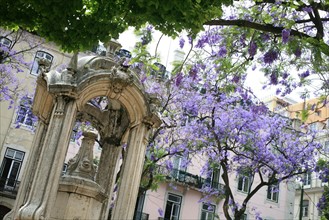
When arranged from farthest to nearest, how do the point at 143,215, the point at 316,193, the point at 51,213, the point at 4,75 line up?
the point at 316,193 < the point at 143,215 < the point at 4,75 < the point at 51,213

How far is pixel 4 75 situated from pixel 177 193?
1584 cm

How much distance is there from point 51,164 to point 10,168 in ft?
65.5

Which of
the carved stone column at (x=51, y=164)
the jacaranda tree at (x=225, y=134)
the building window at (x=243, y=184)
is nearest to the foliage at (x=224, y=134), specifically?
the jacaranda tree at (x=225, y=134)

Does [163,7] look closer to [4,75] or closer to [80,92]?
[80,92]

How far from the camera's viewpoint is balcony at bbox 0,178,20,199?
25203mm

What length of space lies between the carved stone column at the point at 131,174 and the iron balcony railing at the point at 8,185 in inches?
727

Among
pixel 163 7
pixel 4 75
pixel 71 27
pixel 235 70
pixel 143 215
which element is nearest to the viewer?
pixel 163 7

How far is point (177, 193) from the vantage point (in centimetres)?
3156

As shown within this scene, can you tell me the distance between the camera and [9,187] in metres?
25.6

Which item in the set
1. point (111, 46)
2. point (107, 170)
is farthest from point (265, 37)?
point (107, 170)

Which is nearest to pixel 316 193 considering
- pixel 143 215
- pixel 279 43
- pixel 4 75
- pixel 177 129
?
pixel 143 215

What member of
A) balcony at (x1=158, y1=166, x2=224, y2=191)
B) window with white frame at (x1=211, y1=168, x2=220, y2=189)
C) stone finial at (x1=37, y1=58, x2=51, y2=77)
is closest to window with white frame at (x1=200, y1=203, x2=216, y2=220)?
window with white frame at (x1=211, y1=168, x2=220, y2=189)

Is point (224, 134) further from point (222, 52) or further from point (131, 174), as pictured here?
point (131, 174)

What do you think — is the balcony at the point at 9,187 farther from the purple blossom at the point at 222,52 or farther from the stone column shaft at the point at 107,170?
the purple blossom at the point at 222,52
